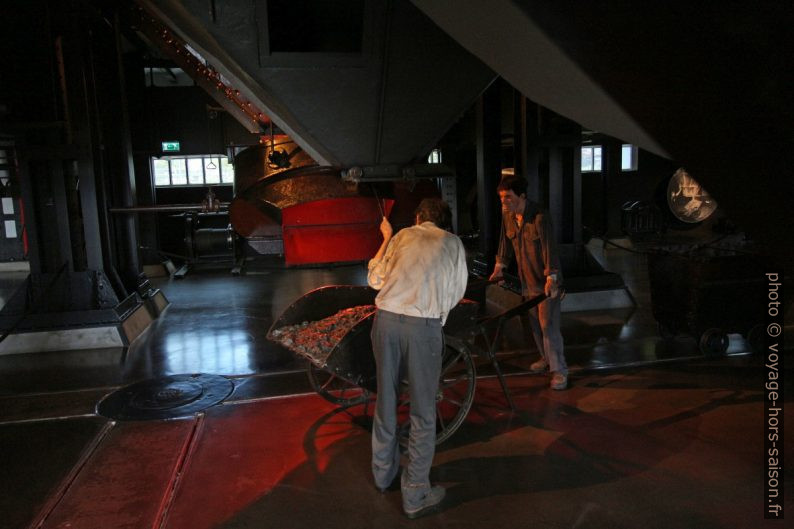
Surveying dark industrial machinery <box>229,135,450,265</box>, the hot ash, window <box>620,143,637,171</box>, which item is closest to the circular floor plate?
the hot ash

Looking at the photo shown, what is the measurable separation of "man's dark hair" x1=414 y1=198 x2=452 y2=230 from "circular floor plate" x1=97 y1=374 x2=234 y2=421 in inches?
107

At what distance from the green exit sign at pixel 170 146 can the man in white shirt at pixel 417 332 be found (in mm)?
12874

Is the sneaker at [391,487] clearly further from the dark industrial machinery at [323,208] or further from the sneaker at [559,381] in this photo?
the dark industrial machinery at [323,208]

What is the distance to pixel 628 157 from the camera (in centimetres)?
1889

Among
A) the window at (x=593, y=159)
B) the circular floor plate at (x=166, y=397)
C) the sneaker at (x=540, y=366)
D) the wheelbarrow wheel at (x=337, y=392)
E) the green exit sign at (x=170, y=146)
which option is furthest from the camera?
the window at (x=593, y=159)

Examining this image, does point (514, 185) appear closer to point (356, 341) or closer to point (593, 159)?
point (356, 341)

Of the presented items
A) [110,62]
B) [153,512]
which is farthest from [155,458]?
[110,62]

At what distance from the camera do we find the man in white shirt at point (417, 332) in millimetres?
2965

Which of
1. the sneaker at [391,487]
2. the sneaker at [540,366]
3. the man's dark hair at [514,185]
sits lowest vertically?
the sneaker at [391,487]

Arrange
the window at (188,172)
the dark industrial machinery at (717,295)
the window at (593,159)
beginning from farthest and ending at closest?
1. the window at (593,159)
2. the window at (188,172)
3. the dark industrial machinery at (717,295)

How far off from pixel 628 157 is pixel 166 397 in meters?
17.7

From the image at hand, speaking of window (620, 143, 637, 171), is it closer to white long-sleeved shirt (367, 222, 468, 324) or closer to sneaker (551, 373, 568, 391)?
sneaker (551, 373, 568, 391)

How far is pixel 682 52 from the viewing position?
1637 mm

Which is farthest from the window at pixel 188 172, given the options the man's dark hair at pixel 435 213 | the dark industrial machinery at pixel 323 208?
the man's dark hair at pixel 435 213
